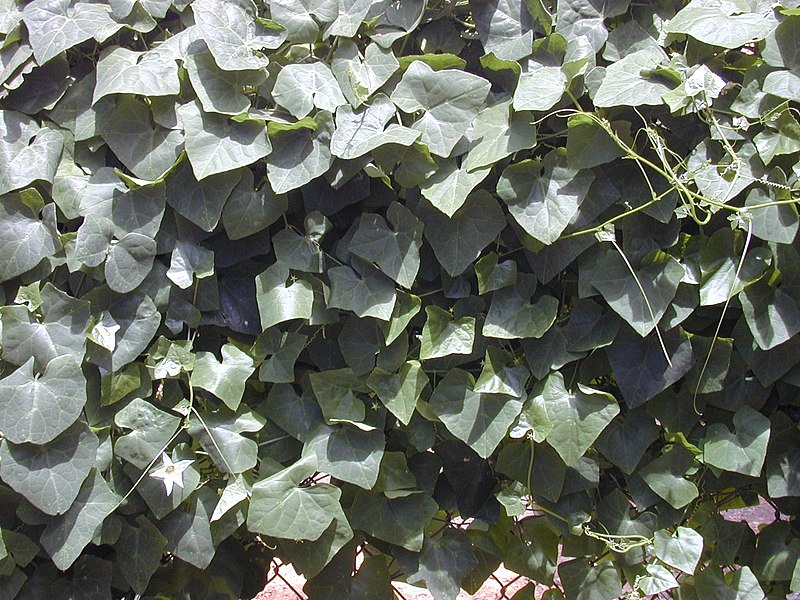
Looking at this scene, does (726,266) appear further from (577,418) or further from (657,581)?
(657,581)

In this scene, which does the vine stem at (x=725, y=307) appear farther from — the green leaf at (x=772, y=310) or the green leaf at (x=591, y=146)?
the green leaf at (x=591, y=146)

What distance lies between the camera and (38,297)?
1491mm

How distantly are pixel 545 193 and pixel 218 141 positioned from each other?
61 centimetres

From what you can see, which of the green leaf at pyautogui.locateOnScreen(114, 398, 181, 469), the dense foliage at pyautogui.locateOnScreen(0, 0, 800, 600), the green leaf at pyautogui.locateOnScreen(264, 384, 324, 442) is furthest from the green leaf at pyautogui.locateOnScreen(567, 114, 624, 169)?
the green leaf at pyautogui.locateOnScreen(114, 398, 181, 469)

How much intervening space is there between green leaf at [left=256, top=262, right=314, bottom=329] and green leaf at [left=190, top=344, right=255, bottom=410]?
0.10 meters

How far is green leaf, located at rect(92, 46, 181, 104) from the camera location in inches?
55.7

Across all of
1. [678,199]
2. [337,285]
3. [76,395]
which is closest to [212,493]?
[76,395]

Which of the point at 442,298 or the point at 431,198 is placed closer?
the point at 431,198

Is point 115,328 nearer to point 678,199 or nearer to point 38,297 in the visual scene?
point 38,297

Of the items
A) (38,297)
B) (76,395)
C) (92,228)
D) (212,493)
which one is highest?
(92,228)

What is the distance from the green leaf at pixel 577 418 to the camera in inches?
59.1

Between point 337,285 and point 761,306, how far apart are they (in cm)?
80

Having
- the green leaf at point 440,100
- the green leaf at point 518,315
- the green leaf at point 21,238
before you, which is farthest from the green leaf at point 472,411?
the green leaf at point 21,238

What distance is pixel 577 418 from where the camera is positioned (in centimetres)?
151
